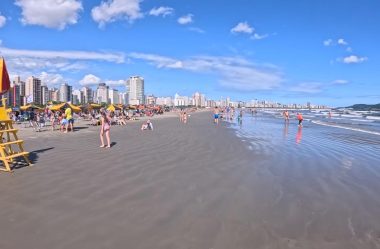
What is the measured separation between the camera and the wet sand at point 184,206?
421 centimetres

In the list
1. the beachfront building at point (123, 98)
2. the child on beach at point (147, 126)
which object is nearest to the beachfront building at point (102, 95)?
the beachfront building at point (123, 98)

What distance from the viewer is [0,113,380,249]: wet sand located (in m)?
4.21

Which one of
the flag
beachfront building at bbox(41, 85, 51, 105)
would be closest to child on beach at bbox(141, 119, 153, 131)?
the flag

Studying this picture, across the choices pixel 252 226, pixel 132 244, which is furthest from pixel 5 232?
pixel 252 226

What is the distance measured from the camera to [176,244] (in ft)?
13.2

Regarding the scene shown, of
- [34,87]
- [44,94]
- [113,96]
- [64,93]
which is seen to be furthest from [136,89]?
[34,87]

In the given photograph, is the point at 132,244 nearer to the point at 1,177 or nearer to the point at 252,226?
the point at 252,226

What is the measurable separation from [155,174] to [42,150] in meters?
5.66

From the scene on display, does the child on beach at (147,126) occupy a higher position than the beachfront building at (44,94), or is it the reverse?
the beachfront building at (44,94)

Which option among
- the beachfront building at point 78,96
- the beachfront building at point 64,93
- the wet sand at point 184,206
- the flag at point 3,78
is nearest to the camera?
the wet sand at point 184,206

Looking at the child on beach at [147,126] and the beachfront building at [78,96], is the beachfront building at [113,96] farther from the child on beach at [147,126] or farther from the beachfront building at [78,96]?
the child on beach at [147,126]

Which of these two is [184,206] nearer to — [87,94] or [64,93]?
[64,93]

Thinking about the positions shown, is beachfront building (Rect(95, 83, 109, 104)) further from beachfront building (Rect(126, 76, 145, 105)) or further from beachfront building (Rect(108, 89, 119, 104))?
beachfront building (Rect(126, 76, 145, 105))

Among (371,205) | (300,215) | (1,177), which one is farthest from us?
(1,177)
